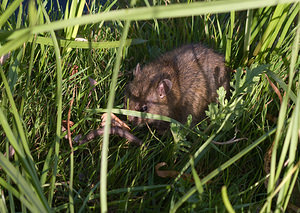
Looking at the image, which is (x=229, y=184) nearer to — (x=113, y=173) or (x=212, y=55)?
(x=113, y=173)

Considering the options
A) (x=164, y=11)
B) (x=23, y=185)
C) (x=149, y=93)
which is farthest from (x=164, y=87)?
(x=164, y=11)

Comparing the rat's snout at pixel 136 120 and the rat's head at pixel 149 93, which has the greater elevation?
the rat's head at pixel 149 93

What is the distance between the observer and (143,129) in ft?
12.0

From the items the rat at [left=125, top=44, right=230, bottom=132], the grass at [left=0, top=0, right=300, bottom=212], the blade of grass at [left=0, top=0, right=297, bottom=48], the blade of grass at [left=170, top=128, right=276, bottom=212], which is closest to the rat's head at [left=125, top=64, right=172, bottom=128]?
the rat at [left=125, top=44, right=230, bottom=132]

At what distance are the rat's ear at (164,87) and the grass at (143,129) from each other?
1.39 ft

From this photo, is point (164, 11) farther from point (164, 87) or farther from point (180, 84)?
point (180, 84)

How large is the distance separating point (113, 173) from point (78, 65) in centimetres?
138

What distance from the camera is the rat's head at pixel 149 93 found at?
370 centimetres

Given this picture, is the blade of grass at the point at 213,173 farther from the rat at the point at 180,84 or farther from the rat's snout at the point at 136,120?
the rat at the point at 180,84

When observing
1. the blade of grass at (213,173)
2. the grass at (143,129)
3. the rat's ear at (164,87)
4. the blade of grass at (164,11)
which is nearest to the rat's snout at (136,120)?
the grass at (143,129)

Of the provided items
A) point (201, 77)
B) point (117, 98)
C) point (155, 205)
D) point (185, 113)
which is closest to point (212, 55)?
point (201, 77)

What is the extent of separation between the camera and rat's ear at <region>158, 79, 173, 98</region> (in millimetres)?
3656

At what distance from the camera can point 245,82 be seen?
105 inches

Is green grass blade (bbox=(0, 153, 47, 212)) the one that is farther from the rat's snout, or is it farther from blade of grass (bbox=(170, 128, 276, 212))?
the rat's snout
